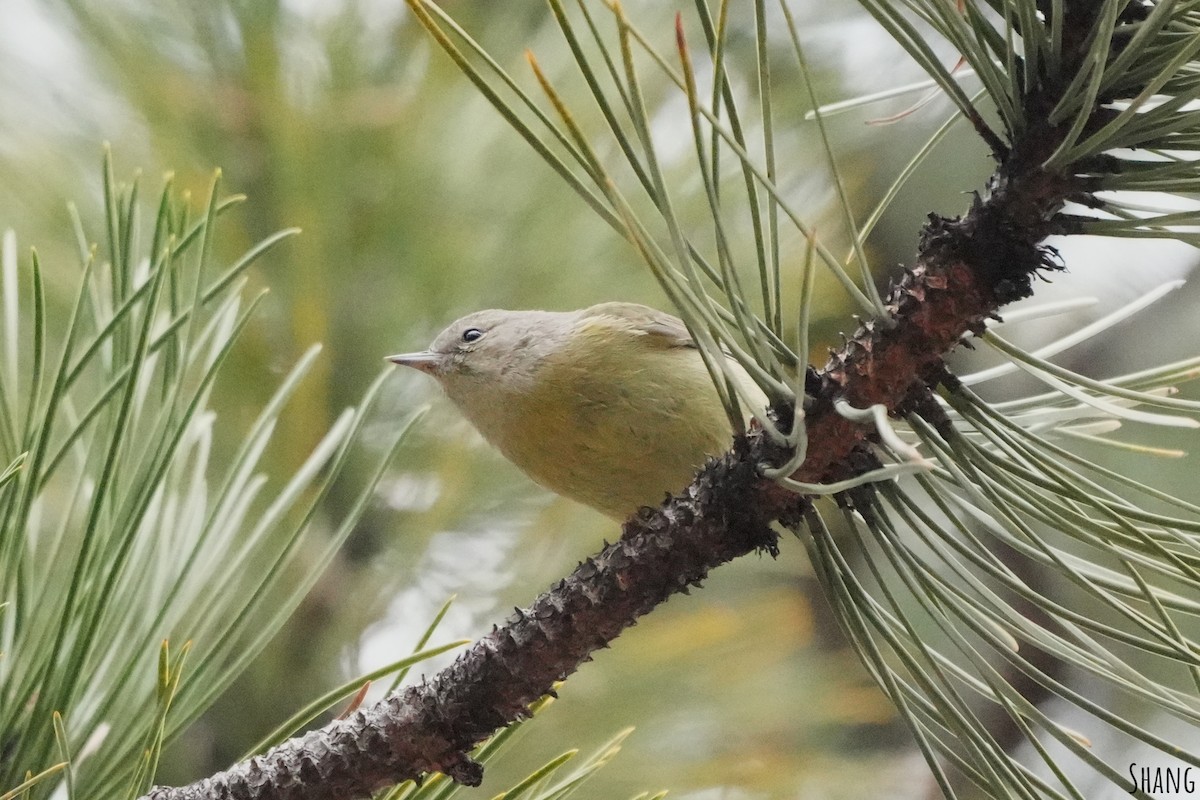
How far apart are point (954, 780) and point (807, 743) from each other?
1.48ft

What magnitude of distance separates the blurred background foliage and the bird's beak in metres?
0.03

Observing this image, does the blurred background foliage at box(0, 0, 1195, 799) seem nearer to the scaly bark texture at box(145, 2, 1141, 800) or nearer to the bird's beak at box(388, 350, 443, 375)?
the bird's beak at box(388, 350, 443, 375)

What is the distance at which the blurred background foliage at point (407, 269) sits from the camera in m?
0.97

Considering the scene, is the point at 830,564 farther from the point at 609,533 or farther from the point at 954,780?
the point at 954,780

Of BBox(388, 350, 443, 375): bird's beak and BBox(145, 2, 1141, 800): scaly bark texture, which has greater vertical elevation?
BBox(388, 350, 443, 375): bird's beak

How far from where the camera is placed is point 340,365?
3.36 feet

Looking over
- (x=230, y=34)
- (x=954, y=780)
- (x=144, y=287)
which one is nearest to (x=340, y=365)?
(x=230, y=34)

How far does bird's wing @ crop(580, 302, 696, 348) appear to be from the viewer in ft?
3.34

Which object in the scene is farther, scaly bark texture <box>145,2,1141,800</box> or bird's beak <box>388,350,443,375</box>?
bird's beak <box>388,350,443,375</box>

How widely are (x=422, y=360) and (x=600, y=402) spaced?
8.1 inches

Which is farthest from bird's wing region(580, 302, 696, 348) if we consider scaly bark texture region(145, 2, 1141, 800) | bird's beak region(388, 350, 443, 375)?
scaly bark texture region(145, 2, 1141, 800)

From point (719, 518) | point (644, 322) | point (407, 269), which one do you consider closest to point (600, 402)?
point (644, 322)

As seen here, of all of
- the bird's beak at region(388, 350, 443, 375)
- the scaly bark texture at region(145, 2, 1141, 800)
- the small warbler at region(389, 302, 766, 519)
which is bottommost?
the scaly bark texture at region(145, 2, 1141, 800)

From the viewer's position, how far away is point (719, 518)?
54cm
